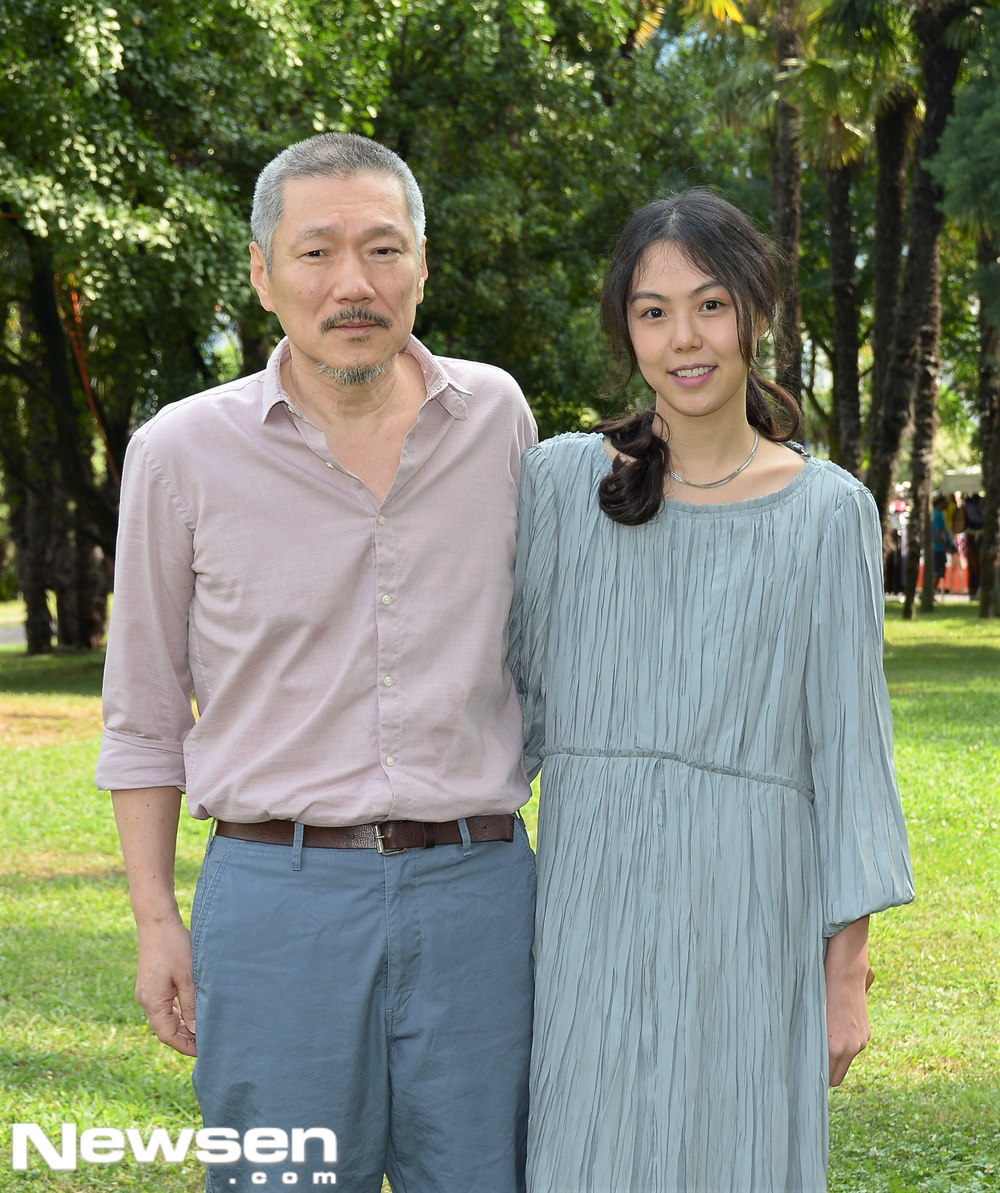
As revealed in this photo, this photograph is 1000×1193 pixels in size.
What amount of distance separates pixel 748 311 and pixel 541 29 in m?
12.2

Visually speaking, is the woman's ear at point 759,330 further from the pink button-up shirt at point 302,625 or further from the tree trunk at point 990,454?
the tree trunk at point 990,454

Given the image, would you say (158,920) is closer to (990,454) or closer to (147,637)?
(147,637)

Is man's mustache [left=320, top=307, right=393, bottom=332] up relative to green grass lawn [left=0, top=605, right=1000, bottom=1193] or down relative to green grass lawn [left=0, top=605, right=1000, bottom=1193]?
up

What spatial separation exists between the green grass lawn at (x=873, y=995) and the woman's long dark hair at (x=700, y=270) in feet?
8.74

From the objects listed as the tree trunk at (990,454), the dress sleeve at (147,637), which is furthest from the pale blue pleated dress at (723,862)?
the tree trunk at (990,454)

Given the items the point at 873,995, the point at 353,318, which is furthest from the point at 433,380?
the point at 873,995

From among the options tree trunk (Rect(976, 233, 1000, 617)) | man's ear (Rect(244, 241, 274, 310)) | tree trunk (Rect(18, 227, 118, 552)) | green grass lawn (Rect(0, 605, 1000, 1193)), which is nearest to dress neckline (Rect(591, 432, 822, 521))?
man's ear (Rect(244, 241, 274, 310))

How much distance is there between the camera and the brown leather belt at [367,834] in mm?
2516

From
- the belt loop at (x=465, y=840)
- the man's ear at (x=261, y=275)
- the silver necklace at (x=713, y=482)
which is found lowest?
the belt loop at (x=465, y=840)

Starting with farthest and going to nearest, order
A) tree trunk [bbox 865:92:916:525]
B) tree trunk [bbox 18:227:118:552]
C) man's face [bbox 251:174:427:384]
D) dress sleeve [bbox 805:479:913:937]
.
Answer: tree trunk [bbox 865:92:916:525]
tree trunk [bbox 18:227:118:552]
man's face [bbox 251:174:427:384]
dress sleeve [bbox 805:479:913:937]

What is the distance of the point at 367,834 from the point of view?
8.25 feet

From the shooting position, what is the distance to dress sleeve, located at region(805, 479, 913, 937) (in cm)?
248

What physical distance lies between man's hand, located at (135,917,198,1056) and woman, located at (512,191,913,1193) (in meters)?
0.64

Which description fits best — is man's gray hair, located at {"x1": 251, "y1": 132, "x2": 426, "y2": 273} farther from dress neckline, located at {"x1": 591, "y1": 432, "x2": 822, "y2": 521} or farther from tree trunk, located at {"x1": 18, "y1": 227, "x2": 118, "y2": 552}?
tree trunk, located at {"x1": 18, "y1": 227, "x2": 118, "y2": 552}
